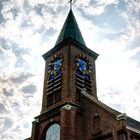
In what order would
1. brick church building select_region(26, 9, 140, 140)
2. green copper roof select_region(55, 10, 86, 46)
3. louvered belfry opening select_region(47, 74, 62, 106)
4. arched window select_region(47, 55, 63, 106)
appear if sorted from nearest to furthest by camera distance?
brick church building select_region(26, 9, 140, 140)
louvered belfry opening select_region(47, 74, 62, 106)
arched window select_region(47, 55, 63, 106)
green copper roof select_region(55, 10, 86, 46)

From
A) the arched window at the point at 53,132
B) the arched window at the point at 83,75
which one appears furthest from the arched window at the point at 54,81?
the arched window at the point at 53,132

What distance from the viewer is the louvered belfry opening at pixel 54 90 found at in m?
33.5

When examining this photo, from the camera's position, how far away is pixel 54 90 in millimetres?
34094

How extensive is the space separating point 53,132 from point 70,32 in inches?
522

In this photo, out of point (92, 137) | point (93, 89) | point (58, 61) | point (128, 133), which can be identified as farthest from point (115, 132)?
point (58, 61)

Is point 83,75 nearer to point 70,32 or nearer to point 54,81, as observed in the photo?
point 54,81

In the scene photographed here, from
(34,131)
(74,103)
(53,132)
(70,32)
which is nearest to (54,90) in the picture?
(74,103)

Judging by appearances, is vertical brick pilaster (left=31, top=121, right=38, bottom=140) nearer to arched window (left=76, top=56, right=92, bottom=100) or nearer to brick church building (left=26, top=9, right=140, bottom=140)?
brick church building (left=26, top=9, right=140, bottom=140)

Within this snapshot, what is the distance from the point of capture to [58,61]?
36000 mm

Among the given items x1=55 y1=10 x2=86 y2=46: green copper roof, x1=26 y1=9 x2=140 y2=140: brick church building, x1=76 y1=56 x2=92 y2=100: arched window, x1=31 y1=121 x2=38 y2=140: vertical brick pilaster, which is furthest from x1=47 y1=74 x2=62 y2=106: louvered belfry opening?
x1=55 y1=10 x2=86 y2=46: green copper roof

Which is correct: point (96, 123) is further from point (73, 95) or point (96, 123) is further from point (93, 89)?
point (93, 89)

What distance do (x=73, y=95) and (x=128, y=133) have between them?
791cm

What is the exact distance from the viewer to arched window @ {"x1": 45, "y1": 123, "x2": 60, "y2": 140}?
30.3 metres

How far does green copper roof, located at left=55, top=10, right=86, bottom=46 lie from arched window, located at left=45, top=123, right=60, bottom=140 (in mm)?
10806
